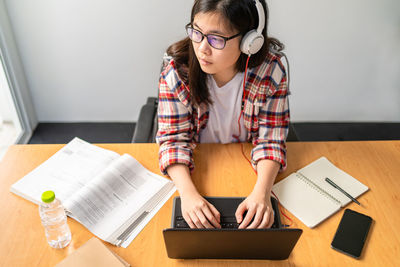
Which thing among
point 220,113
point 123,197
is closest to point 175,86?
point 220,113

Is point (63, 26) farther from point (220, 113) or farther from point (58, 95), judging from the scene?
point (220, 113)

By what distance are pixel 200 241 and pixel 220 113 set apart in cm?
60

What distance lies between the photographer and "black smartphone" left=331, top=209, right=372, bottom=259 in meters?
0.87

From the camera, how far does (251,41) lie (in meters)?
0.95

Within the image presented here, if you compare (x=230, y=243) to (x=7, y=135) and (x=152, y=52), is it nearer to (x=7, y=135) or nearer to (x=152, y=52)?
(x=152, y=52)

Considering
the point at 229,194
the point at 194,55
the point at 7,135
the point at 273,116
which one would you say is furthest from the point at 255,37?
the point at 7,135

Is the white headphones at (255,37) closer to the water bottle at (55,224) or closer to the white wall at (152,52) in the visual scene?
the water bottle at (55,224)

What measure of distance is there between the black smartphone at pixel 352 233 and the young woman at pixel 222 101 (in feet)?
0.66

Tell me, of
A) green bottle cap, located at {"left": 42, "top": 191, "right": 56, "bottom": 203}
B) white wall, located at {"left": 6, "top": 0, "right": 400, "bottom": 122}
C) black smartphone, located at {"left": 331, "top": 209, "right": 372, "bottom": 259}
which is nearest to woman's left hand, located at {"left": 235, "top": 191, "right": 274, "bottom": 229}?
black smartphone, located at {"left": 331, "top": 209, "right": 372, "bottom": 259}

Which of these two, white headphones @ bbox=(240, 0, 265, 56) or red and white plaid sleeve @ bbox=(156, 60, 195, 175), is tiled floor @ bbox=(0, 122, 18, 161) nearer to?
red and white plaid sleeve @ bbox=(156, 60, 195, 175)

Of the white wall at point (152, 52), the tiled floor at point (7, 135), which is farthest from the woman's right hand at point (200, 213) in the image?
the tiled floor at point (7, 135)

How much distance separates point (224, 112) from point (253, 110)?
0.13 meters

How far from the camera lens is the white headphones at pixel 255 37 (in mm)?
939

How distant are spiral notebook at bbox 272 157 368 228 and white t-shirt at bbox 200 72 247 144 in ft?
1.05
